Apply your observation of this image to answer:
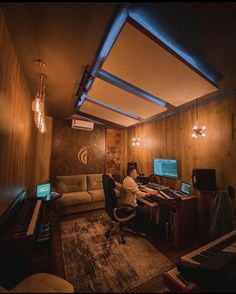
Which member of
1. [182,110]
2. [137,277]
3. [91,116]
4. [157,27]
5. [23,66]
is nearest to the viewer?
[157,27]

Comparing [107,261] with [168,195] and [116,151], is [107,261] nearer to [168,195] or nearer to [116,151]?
[168,195]

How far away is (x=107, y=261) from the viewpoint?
1847 mm

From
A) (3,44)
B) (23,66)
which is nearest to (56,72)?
(23,66)

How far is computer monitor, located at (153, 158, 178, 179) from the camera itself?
3072 mm

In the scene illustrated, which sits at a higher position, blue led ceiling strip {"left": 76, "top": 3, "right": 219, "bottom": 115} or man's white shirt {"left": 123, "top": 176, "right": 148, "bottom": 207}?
blue led ceiling strip {"left": 76, "top": 3, "right": 219, "bottom": 115}

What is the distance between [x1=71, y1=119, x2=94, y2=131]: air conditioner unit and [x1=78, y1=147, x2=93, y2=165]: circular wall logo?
67cm

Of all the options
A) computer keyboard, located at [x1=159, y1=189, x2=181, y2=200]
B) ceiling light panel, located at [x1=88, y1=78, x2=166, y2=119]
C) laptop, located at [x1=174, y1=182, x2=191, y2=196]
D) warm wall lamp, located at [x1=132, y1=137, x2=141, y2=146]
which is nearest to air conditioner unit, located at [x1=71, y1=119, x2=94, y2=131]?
ceiling light panel, located at [x1=88, y1=78, x2=166, y2=119]

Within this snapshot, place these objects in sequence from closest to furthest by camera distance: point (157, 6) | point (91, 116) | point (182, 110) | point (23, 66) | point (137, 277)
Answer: point (157, 6) → point (137, 277) → point (23, 66) → point (182, 110) → point (91, 116)

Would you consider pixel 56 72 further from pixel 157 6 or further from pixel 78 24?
pixel 157 6

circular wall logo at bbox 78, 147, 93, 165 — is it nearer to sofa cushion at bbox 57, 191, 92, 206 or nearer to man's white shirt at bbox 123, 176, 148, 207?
sofa cushion at bbox 57, 191, 92, 206

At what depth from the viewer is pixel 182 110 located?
302cm

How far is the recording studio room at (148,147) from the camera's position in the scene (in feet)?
3.45

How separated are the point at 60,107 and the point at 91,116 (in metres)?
1.39

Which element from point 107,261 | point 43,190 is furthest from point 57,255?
point 43,190
